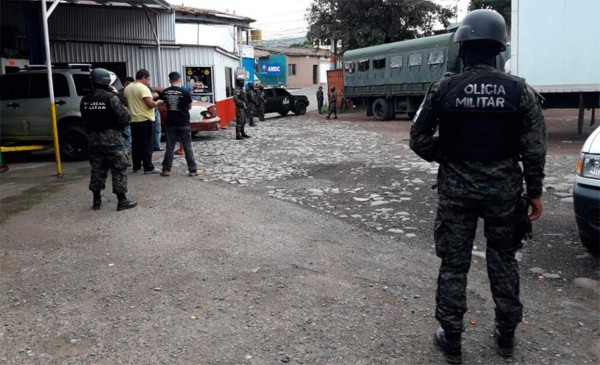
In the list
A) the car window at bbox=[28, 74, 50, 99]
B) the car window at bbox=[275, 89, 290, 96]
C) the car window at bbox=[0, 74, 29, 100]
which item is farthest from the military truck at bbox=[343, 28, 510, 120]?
the car window at bbox=[0, 74, 29, 100]

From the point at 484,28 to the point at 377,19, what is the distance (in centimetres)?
2410

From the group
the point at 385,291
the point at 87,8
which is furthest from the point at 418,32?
the point at 385,291

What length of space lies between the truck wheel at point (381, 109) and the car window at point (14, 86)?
13.4 metres

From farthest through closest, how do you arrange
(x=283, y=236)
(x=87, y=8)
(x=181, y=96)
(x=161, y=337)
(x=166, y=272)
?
Result: (x=87, y=8) → (x=181, y=96) → (x=283, y=236) → (x=166, y=272) → (x=161, y=337)

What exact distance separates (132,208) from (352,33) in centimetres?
2195

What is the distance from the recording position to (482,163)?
2.79 metres

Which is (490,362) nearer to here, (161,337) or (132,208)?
(161,337)

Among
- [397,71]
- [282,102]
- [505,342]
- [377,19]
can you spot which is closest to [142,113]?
[505,342]

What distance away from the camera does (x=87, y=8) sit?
15.1m

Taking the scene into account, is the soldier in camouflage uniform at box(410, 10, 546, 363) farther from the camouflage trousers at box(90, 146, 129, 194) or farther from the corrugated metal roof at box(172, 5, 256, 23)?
the corrugated metal roof at box(172, 5, 256, 23)

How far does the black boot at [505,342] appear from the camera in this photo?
9.46 ft

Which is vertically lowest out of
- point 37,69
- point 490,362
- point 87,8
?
point 490,362

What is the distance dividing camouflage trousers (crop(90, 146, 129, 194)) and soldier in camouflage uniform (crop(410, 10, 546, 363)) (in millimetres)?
4258

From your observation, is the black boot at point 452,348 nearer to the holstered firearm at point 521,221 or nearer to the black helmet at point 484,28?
the holstered firearm at point 521,221
